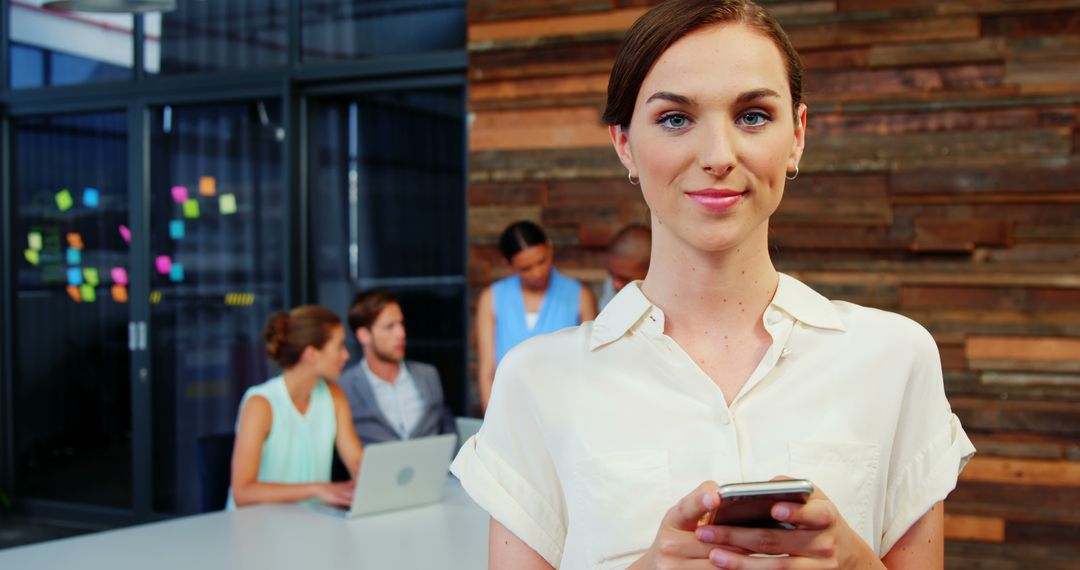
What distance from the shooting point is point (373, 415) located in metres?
4.12

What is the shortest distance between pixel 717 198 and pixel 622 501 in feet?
1.00

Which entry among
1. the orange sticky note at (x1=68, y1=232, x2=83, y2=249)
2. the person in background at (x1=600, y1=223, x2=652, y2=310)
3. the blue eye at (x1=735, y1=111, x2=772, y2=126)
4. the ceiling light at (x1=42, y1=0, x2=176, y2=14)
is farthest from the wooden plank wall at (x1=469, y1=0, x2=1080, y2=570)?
the orange sticky note at (x1=68, y1=232, x2=83, y2=249)

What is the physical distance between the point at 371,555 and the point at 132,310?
4.03 m

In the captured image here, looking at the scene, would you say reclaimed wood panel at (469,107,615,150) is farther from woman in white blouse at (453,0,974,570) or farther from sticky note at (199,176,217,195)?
woman in white blouse at (453,0,974,570)

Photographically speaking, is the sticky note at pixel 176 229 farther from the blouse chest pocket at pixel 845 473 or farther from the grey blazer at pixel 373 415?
the blouse chest pocket at pixel 845 473

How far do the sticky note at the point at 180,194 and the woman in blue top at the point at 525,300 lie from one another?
236 centimetres

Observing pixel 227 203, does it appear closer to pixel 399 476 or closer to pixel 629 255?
pixel 629 255

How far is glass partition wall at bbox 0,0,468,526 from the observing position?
5.58 meters

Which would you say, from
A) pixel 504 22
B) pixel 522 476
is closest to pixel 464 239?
pixel 504 22

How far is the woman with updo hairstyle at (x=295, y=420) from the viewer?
3486mm

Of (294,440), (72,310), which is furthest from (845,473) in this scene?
(72,310)

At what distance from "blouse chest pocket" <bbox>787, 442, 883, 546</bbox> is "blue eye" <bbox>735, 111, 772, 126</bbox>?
31 cm

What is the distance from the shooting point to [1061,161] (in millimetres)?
4223

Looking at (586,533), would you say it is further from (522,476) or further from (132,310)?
Result: (132,310)
